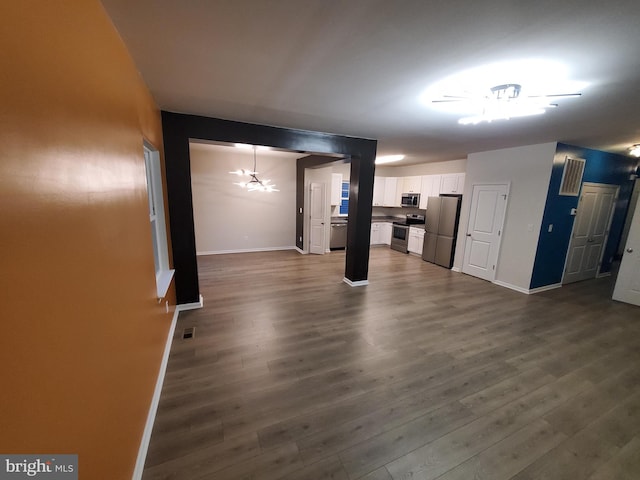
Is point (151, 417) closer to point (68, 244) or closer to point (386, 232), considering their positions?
point (68, 244)

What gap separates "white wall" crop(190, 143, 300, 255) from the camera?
595cm

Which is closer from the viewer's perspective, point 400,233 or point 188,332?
point 188,332

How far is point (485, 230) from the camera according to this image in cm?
494

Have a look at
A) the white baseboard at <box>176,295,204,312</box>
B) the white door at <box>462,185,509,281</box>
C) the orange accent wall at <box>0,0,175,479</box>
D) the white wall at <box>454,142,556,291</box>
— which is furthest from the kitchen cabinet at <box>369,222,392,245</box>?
the orange accent wall at <box>0,0,175,479</box>

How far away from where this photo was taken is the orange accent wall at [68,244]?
0.63 meters

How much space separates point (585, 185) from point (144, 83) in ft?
22.5

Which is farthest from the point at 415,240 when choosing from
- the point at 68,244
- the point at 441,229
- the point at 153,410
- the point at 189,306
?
the point at 68,244

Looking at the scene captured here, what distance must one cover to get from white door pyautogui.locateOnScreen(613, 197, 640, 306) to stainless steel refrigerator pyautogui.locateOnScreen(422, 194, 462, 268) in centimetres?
254

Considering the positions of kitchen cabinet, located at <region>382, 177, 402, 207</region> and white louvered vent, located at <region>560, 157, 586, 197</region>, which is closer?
white louvered vent, located at <region>560, 157, 586, 197</region>

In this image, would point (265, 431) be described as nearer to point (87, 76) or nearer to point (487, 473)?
point (487, 473)

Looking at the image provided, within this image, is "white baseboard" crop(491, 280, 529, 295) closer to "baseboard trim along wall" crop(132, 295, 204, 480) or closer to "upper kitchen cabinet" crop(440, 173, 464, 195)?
"upper kitchen cabinet" crop(440, 173, 464, 195)

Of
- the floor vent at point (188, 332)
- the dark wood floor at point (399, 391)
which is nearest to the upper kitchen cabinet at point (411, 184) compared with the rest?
the dark wood floor at point (399, 391)

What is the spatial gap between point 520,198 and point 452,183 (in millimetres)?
1713

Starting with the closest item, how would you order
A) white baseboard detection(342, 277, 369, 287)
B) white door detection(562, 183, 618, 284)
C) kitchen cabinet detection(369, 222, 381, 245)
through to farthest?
1. white baseboard detection(342, 277, 369, 287)
2. white door detection(562, 183, 618, 284)
3. kitchen cabinet detection(369, 222, 381, 245)
